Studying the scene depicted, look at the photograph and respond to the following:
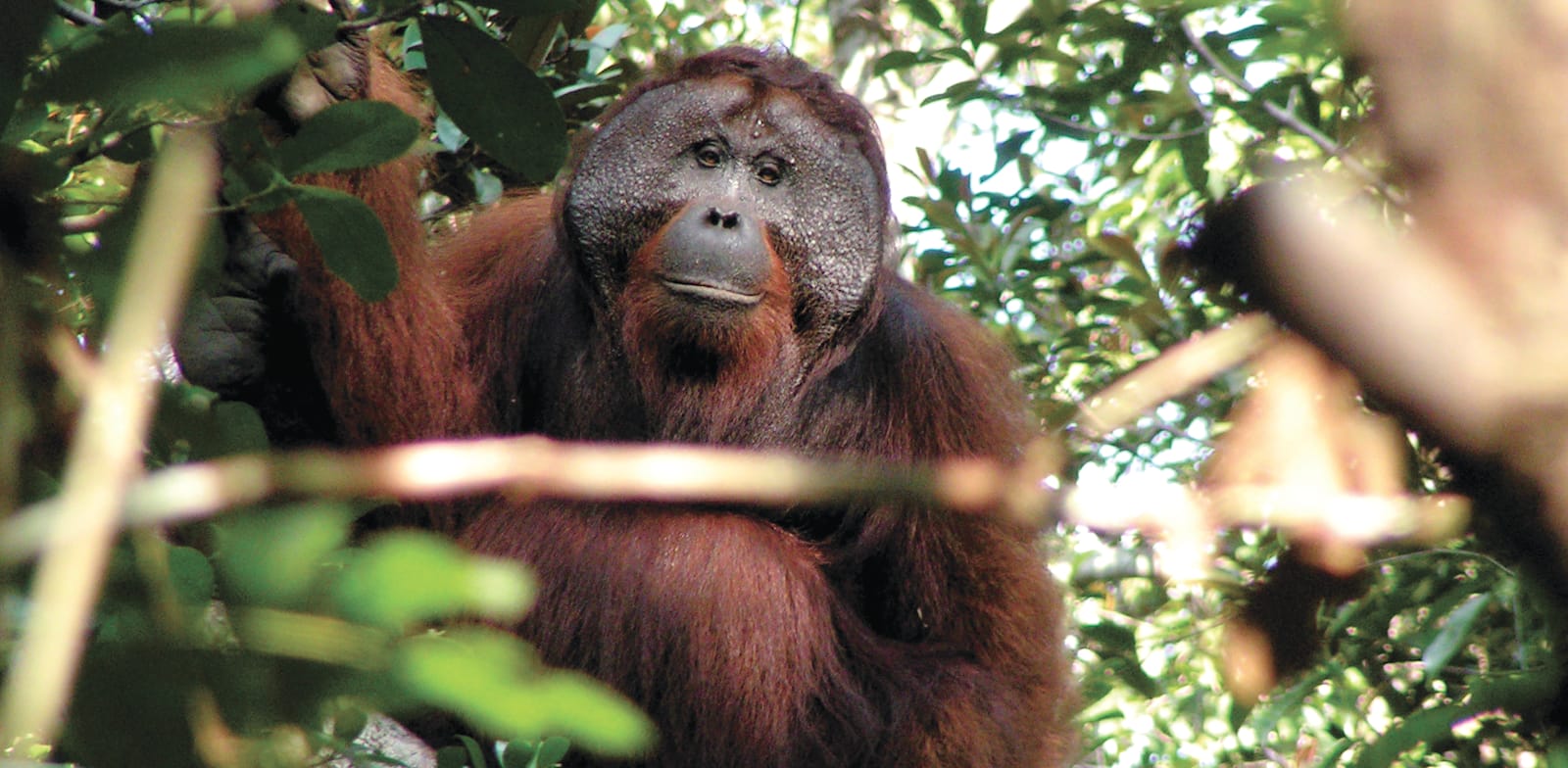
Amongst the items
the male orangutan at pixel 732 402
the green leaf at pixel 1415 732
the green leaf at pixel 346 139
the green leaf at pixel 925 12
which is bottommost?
the male orangutan at pixel 732 402

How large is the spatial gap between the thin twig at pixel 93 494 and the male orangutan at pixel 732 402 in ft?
7.99

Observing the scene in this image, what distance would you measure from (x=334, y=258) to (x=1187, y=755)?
435 centimetres

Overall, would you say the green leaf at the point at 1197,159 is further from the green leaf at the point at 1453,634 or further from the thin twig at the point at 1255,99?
the green leaf at the point at 1453,634

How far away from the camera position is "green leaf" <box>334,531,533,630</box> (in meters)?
0.88

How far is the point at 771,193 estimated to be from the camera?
392 centimetres

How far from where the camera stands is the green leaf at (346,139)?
179 centimetres

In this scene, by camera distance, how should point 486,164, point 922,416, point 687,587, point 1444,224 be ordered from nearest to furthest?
1. point 1444,224
2. point 687,587
3. point 922,416
4. point 486,164

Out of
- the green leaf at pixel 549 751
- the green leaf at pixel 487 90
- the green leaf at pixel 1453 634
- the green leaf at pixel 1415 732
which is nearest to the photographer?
the green leaf at pixel 1415 732

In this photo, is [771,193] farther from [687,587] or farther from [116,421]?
[116,421]

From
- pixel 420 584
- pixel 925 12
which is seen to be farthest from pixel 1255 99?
pixel 420 584

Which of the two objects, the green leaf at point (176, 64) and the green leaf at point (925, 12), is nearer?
the green leaf at point (176, 64)

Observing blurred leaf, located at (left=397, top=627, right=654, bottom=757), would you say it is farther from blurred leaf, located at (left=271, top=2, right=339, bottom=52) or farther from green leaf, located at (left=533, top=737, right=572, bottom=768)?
green leaf, located at (left=533, top=737, right=572, bottom=768)

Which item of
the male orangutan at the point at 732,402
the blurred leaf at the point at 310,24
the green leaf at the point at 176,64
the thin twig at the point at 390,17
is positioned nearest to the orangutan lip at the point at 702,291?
the male orangutan at the point at 732,402

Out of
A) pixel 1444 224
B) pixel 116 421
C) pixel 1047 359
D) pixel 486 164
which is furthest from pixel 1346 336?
pixel 1047 359
